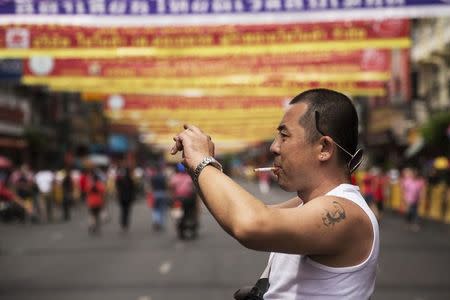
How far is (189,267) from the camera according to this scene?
14508 millimetres

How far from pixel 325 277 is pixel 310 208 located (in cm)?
21

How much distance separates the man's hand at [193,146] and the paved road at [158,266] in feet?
27.2

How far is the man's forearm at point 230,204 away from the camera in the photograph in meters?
2.28

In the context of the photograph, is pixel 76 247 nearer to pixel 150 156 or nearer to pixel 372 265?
pixel 372 265

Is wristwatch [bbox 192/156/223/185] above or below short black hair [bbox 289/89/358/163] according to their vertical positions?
below

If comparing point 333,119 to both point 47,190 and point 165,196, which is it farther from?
point 47,190

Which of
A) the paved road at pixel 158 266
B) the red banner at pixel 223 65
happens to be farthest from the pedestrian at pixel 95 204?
the red banner at pixel 223 65

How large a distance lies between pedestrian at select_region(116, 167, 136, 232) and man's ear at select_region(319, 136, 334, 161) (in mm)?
21793

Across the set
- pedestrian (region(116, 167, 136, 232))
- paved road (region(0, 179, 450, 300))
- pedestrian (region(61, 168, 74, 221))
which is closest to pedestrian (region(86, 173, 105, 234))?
paved road (region(0, 179, 450, 300))

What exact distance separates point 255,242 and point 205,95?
31472 millimetres

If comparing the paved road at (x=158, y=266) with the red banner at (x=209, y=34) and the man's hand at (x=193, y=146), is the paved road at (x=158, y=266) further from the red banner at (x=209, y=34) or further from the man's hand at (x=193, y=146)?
the man's hand at (x=193, y=146)

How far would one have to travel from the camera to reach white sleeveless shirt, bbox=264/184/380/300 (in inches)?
98.2

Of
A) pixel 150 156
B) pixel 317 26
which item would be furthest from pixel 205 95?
pixel 150 156

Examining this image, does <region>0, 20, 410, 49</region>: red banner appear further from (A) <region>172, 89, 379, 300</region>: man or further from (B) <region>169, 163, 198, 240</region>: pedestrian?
(A) <region>172, 89, 379, 300</region>: man
